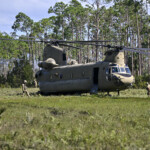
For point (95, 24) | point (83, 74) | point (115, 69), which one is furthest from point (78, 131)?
point (95, 24)

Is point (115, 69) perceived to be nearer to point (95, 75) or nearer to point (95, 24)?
point (95, 75)

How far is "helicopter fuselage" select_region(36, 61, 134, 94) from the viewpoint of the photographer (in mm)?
20797

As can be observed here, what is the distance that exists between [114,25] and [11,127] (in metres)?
59.4

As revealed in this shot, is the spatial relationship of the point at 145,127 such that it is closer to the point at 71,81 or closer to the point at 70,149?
the point at 70,149

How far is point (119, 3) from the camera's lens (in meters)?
60.2

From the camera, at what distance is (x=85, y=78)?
22844 millimetres

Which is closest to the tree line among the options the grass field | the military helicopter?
the military helicopter

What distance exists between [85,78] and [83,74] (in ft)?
1.32

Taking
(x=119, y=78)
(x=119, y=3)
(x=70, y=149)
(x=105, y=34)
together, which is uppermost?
(x=119, y=3)

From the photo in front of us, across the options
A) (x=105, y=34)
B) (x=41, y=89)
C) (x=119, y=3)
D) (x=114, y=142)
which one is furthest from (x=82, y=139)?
(x=105, y=34)

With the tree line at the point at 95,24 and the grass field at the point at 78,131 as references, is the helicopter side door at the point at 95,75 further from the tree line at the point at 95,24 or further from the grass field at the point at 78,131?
the tree line at the point at 95,24

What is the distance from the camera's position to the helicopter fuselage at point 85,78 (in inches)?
819

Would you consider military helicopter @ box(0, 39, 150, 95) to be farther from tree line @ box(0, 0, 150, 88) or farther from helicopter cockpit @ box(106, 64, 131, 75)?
tree line @ box(0, 0, 150, 88)

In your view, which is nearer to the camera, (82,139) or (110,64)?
(82,139)
